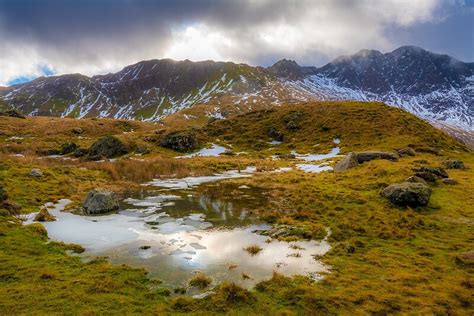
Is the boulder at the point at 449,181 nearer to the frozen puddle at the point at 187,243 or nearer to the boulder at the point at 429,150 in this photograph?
the frozen puddle at the point at 187,243

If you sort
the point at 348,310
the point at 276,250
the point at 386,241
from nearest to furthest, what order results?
1. the point at 348,310
2. the point at 276,250
3. the point at 386,241

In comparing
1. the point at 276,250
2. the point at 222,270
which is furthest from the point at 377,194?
the point at 222,270

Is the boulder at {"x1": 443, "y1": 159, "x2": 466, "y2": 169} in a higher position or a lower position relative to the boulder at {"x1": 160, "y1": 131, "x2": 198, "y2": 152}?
lower

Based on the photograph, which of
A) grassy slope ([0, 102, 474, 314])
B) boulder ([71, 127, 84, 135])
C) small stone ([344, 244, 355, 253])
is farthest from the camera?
boulder ([71, 127, 84, 135])

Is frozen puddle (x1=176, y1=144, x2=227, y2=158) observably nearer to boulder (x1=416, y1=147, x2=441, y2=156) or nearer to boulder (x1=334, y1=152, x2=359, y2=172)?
boulder (x1=334, y1=152, x2=359, y2=172)

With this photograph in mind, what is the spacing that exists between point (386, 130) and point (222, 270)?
88.7m

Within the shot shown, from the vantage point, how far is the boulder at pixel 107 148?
76.8 metres

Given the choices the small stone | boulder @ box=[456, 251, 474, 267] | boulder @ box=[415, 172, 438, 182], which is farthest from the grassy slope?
boulder @ box=[415, 172, 438, 182]

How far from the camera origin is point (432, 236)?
68.2 feet

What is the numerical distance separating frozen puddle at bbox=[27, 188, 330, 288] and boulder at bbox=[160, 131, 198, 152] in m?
65.3

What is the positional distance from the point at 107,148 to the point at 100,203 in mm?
56004

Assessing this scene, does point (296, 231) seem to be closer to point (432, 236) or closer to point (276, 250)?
point (276, 250)

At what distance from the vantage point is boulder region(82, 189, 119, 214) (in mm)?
26353

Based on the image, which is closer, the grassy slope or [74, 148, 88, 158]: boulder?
the grassy slope
